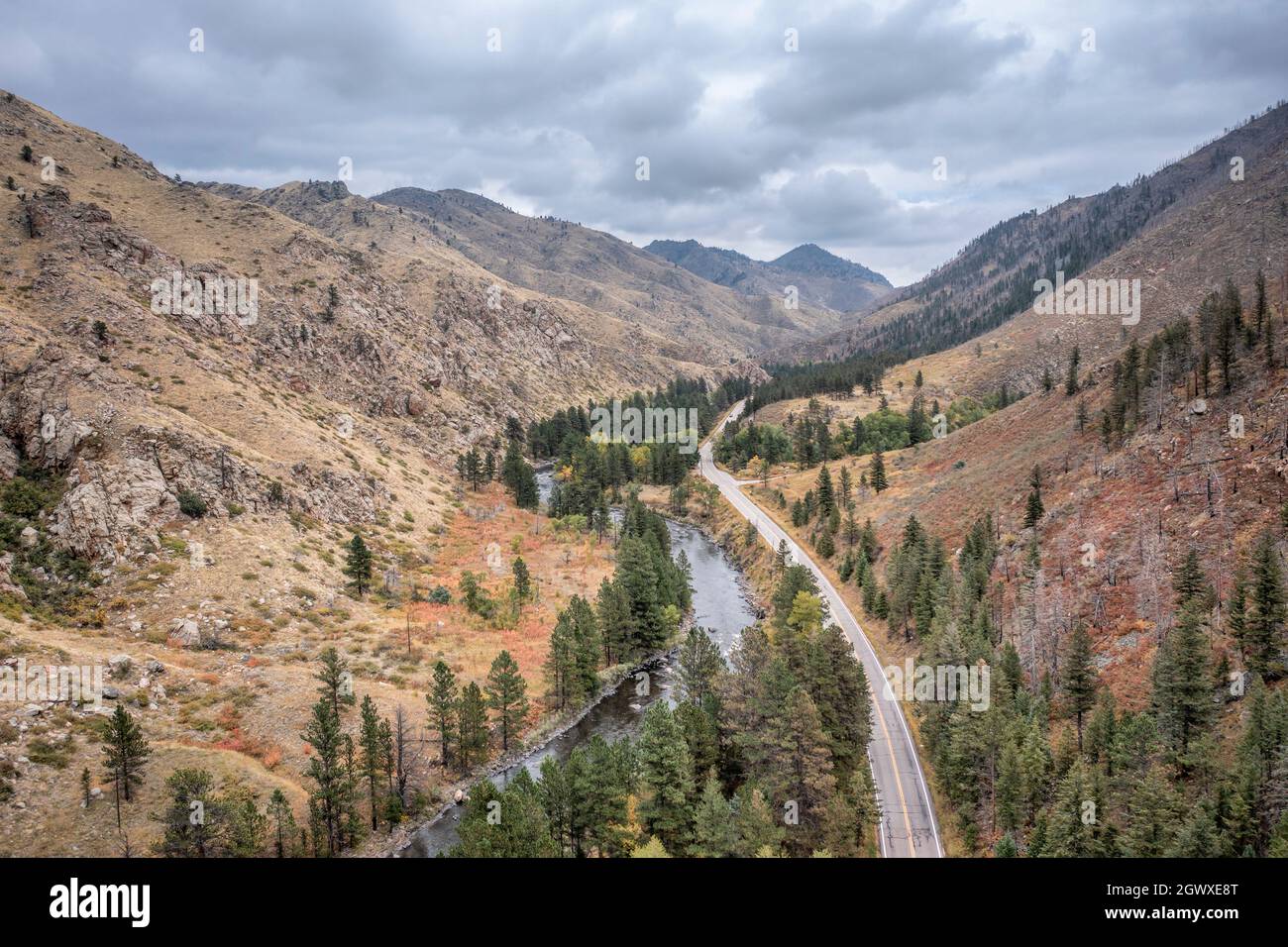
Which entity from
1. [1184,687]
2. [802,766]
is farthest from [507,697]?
[1184,687]

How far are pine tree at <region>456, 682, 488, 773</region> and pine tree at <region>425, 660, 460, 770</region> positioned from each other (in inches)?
24.7

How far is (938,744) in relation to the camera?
44.5 m

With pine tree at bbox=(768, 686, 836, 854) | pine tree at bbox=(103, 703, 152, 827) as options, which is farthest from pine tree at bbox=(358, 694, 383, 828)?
pine tree at bbox=(768, 686, 836, 854)

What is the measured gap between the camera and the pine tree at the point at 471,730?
48531mm

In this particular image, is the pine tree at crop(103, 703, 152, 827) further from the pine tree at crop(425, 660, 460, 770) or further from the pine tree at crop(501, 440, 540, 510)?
the pine tree at crop(501, 440, 540, 510)

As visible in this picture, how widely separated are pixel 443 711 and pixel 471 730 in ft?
8.84

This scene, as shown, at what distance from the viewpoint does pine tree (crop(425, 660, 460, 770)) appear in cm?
4775

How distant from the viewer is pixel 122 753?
36.6 m

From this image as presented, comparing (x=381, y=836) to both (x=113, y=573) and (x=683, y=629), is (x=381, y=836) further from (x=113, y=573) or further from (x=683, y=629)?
(x=683, y=629)

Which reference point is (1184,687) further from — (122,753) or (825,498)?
(825,498)

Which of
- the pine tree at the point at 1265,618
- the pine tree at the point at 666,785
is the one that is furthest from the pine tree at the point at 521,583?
the pine tree at the point at 1265,618

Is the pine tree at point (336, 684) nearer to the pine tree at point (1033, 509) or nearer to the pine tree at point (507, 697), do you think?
the pine tree at point (507, 697)
